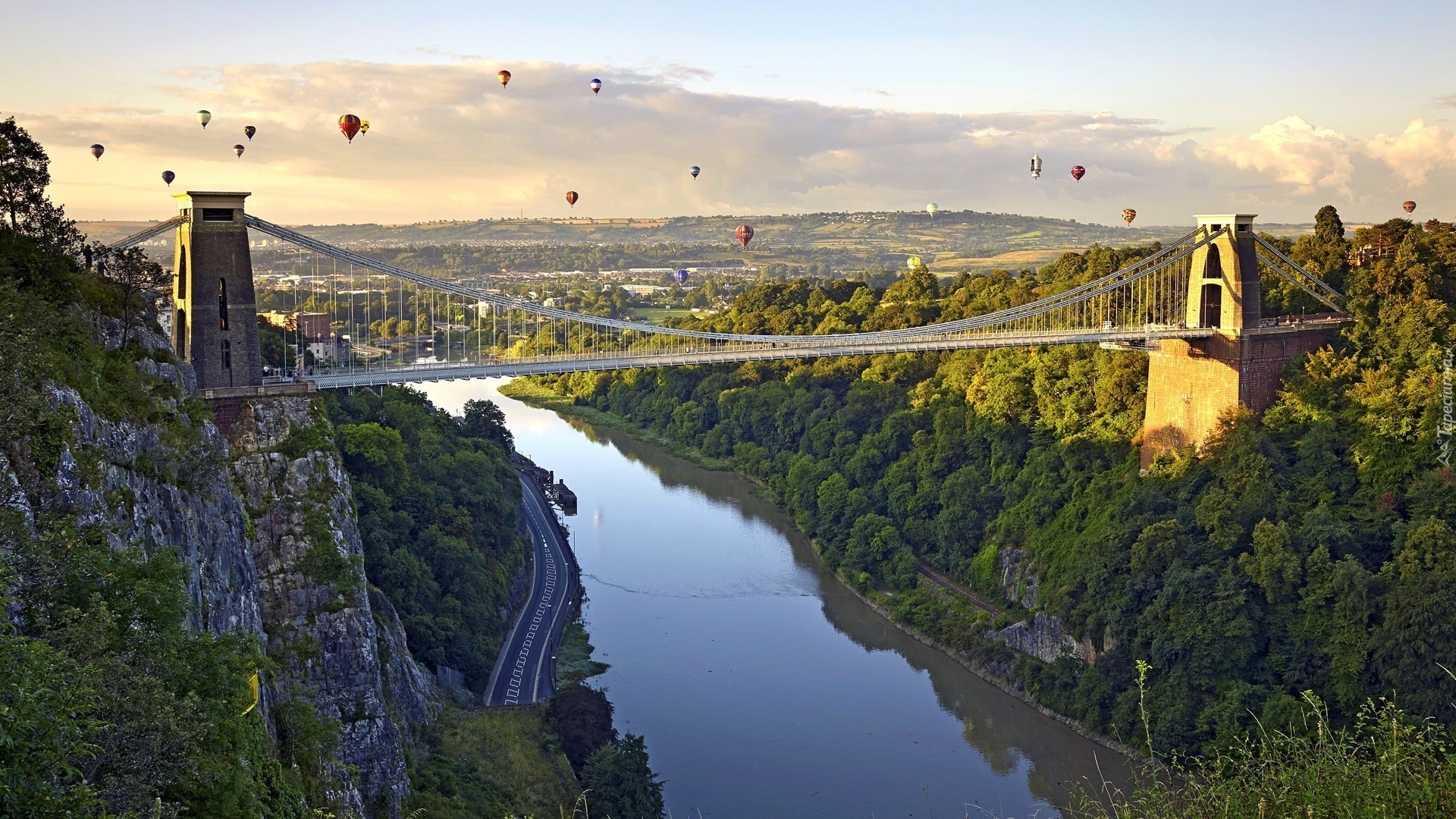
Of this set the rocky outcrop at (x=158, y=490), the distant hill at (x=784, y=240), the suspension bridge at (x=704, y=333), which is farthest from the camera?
the distant hill at (x=784, y=240)

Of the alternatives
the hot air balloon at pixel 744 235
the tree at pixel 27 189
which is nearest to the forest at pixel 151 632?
the tree at pixel 27 189

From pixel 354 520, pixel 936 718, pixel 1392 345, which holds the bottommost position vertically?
pixel 936 718

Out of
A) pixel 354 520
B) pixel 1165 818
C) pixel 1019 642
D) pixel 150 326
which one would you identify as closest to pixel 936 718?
pixel 1019 642

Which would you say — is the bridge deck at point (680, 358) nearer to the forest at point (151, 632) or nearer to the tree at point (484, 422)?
the forest at point (151, 632)

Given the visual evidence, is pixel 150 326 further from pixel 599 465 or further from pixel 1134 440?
pixel 599 465

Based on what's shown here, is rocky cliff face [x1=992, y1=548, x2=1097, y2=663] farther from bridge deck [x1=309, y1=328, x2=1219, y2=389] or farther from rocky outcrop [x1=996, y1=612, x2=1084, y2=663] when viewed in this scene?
bridge deck [x1=309, y1=328, x2=1219, y2=389]
